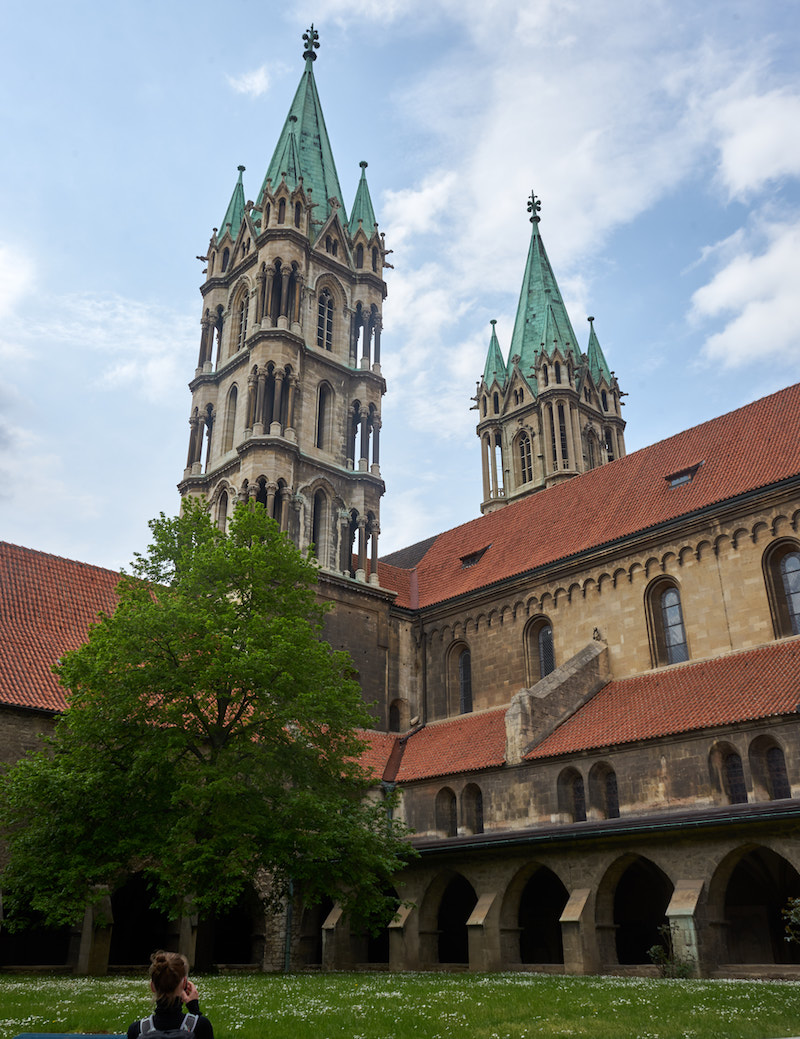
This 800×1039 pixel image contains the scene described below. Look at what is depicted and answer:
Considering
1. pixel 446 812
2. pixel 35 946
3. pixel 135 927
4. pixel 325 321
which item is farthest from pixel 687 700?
pixel 325 321

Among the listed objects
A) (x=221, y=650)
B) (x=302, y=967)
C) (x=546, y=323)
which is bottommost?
(x=302, y=967)

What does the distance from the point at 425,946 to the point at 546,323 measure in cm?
4220

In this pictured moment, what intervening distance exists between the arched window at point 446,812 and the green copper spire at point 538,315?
34617mm

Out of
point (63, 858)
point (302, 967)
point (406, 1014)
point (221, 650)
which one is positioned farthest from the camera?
point (302, 967)

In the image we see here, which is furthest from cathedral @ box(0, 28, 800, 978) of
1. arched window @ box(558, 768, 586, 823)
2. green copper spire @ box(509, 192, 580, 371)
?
green copper spire @ box(509, 192, 580, 371)

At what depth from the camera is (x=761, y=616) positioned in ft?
77.9

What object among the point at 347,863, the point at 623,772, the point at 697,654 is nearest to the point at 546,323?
the point at 697,654

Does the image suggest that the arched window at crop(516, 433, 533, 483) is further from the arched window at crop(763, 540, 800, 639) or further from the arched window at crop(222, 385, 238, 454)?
the arched window at crop(763, 540, 800, 639)

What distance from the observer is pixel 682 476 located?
28906mm

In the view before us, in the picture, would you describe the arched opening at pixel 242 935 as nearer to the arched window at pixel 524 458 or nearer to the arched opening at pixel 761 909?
the arched opening at pixel 761 909

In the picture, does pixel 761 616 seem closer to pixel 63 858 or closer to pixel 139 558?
pixel 139 558

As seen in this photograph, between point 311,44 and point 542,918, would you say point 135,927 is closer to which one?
point 542,918

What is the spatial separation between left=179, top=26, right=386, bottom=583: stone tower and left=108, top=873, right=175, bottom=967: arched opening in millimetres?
13049

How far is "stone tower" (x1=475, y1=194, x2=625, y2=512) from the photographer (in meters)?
52.9
